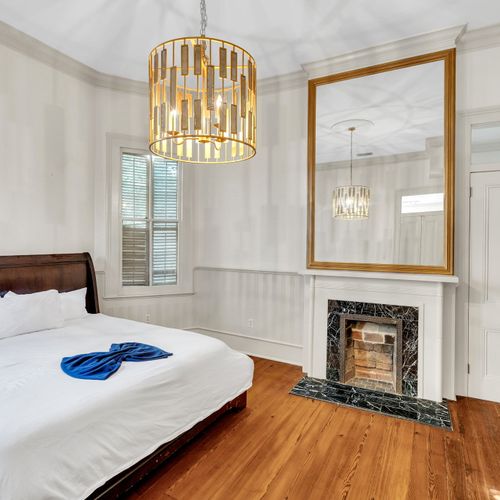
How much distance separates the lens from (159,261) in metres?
4.21

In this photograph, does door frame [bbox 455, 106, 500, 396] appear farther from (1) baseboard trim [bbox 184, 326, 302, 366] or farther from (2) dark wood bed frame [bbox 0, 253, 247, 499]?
(2) dark wood bed frame [bbox 0, 253, 247, 499]

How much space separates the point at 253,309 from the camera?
4070 mm

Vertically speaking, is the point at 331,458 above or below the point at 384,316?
below

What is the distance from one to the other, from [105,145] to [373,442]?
3.78 m

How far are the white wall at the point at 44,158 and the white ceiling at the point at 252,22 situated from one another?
0.38 meters

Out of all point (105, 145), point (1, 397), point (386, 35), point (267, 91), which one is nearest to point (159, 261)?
point (105, 145)

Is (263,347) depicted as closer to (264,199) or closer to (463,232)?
(264,199)

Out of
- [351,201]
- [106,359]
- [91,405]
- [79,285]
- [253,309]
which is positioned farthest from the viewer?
[253,309]

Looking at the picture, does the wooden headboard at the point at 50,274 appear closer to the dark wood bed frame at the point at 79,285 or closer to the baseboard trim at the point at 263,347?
the dark wood bed frame at the point at 79,285

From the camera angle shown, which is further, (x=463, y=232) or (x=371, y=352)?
(x=371, y=352)

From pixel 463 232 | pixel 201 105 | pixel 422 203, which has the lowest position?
pixel 463 232

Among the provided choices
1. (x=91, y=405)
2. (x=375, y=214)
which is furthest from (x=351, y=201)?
(x=91, y=405)

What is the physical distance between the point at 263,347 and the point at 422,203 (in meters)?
2.26

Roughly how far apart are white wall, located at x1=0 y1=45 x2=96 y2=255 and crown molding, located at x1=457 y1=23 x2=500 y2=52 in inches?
144
